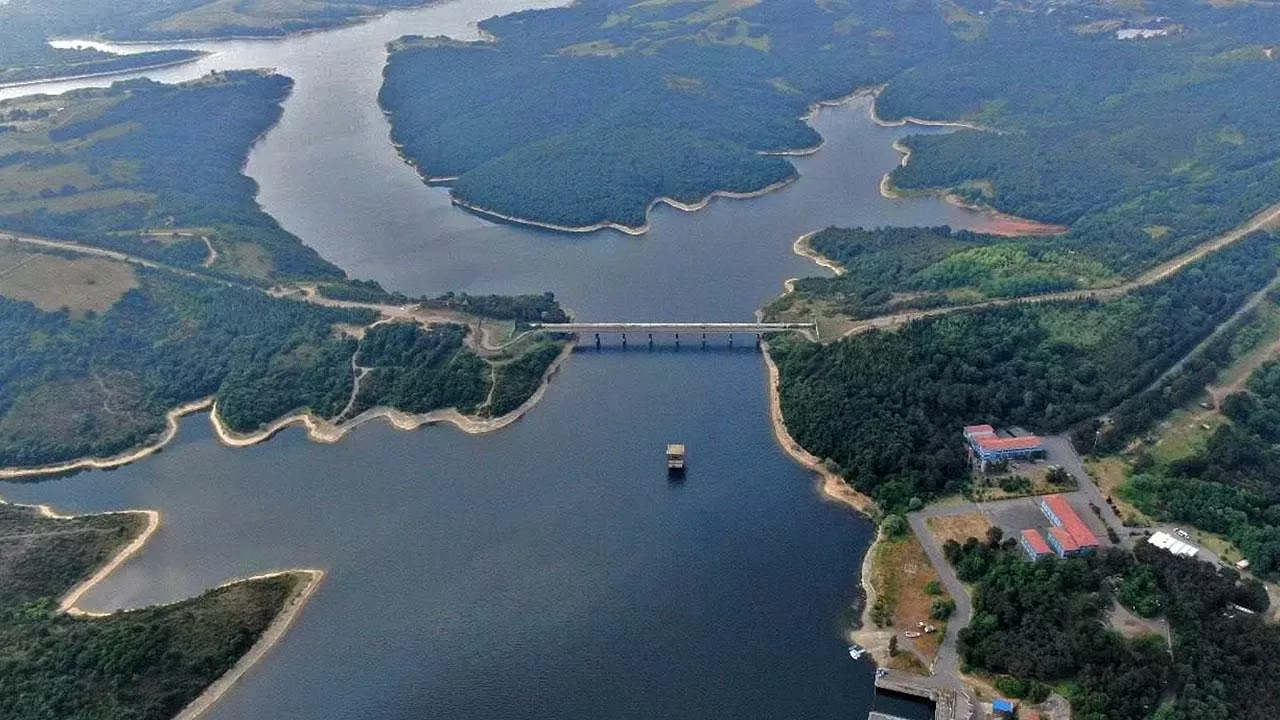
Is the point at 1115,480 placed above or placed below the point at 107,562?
above

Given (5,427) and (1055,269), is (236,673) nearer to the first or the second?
(5,427)

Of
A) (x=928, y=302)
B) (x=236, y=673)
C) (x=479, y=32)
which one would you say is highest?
(x=479, y=32)

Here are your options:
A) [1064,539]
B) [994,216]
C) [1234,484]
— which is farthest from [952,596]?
[994,216]

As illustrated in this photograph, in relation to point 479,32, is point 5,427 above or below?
below

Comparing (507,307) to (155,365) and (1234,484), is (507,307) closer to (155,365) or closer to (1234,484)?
(155,365)

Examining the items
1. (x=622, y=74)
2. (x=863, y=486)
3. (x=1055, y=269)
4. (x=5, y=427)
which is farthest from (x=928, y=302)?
(x=622, y=74)

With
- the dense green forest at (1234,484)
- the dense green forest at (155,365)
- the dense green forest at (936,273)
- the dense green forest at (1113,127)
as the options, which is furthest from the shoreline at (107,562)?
the dense green forest at (1113,127)

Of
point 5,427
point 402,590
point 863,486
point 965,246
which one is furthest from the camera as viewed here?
point 965,246
